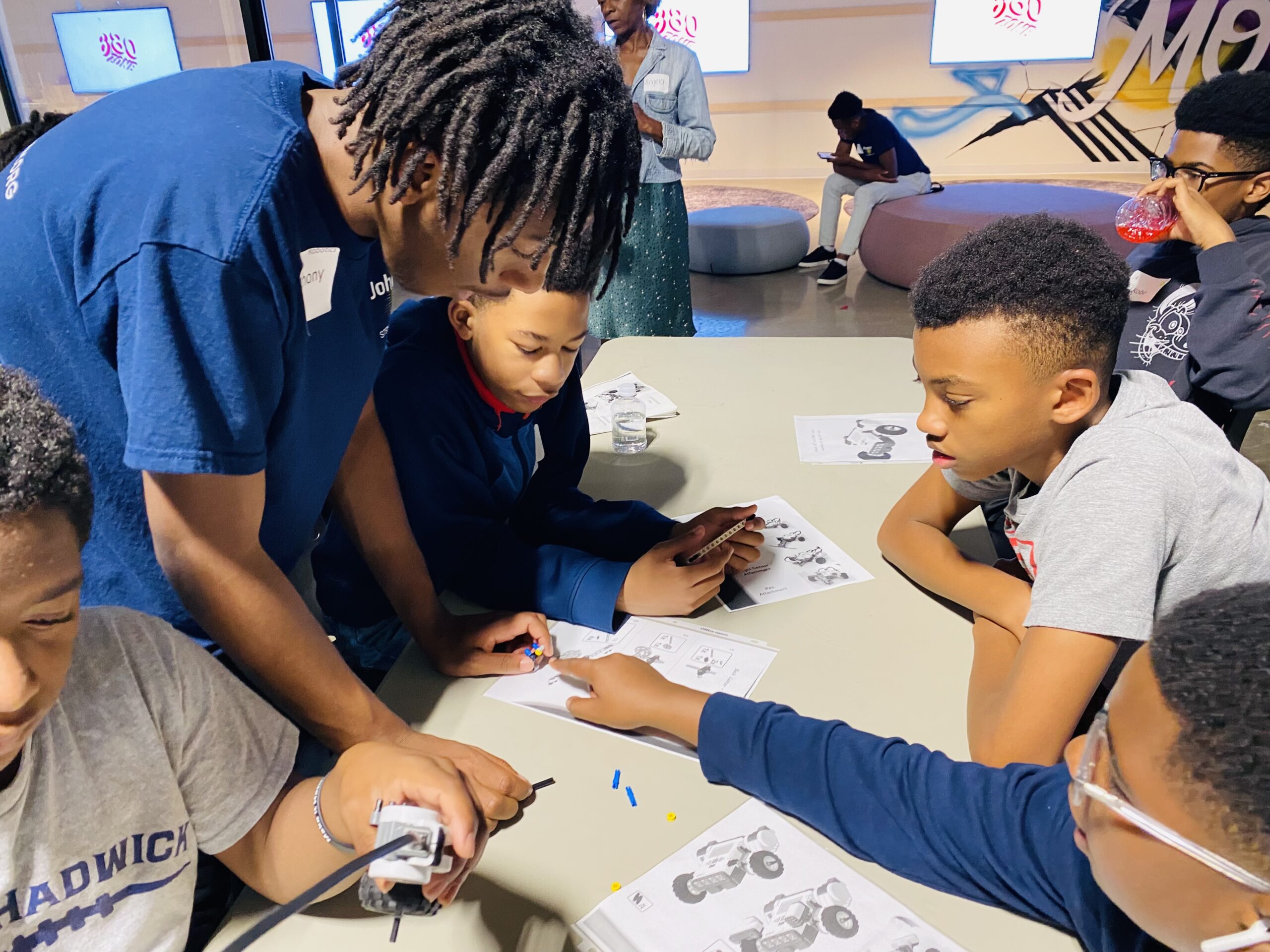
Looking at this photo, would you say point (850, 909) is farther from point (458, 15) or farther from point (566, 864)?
point (458, 15)

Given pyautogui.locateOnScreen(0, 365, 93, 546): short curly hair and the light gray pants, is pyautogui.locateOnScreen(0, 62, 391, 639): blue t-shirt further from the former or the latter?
the light gray pants

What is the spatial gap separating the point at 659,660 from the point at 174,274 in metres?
0.69

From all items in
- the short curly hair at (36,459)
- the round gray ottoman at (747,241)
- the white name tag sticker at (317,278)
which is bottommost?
the round gray ottoman at (747,241)

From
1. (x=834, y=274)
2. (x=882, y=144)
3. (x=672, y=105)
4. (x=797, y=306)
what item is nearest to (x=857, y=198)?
(x=882, y=144)

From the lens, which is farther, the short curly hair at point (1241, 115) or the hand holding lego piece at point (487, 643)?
the short curly hair at point (1241, 115)

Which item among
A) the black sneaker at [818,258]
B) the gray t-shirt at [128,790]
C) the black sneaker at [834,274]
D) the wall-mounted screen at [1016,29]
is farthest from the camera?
the wall-mounted screen at [1016,29]

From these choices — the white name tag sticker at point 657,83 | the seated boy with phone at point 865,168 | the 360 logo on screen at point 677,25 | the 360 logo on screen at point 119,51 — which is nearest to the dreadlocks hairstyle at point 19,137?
the white name tag sticker at point 657,83

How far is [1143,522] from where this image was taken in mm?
875

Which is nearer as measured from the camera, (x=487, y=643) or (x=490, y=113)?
(x=490, y=113)

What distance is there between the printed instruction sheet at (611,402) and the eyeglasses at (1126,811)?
3.86 ft

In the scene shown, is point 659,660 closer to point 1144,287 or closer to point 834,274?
point 1144,287

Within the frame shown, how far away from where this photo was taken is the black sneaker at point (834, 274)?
4969 millimetres

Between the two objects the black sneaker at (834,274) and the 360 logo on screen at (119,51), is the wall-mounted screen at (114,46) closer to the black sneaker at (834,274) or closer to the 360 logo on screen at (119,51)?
the 360 logo on screen at (119,51)

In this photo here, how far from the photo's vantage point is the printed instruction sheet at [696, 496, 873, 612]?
1187 mm
